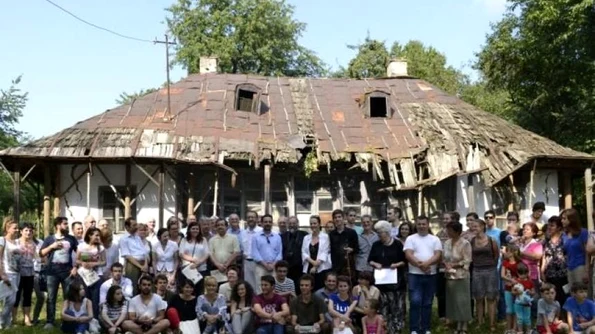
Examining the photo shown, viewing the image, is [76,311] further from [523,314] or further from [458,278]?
[523,314]

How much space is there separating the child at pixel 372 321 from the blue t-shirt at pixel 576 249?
2462 mm

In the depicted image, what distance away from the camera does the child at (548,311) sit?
897 cm

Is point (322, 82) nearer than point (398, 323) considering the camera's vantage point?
No

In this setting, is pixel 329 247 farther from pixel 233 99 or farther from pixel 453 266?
pixel 233 99

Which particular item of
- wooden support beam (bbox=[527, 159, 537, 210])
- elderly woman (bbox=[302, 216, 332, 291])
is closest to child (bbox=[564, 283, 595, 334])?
elderly woman (bbox=[302, 216, 332, 291])

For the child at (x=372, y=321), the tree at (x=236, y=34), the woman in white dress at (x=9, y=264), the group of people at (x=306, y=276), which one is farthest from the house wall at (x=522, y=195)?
the tree at (x=236, y=34)

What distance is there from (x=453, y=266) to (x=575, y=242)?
5.74ft

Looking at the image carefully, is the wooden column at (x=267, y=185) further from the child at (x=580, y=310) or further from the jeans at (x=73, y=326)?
the child at (x=580, y=310)

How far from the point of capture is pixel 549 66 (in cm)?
2494

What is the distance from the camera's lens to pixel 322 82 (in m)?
22.9

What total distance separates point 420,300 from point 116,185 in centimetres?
1051

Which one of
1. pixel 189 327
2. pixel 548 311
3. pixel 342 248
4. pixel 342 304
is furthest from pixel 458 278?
pixel 189 327

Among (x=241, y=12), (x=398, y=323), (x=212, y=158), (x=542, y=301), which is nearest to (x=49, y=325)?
(x=398, y=323)

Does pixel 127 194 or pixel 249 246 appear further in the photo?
pixel 127 194
